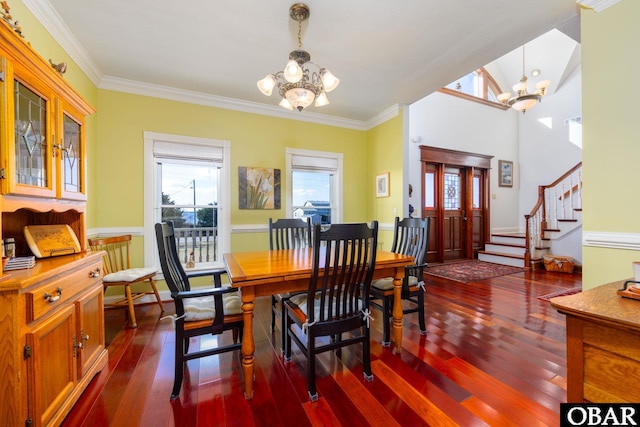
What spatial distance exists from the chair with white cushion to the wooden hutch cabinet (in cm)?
77

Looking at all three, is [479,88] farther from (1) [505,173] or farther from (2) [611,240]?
(2) [611,240]

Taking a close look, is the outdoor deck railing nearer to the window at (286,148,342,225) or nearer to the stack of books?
the window at (286,148,342,225)

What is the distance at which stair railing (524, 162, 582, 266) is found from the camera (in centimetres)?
498

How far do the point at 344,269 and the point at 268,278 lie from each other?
48 centimetres

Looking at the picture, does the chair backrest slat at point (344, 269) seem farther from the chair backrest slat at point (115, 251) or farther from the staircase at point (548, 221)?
the staircase at point (548, 221)

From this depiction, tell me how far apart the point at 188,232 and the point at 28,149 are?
7.21ft

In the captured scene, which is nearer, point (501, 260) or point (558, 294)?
point (558, 294)

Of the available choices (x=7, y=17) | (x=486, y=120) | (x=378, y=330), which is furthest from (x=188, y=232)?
(x=486, y=120)

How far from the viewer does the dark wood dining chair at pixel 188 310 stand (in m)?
1.58

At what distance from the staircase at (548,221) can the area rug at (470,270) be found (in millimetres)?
289

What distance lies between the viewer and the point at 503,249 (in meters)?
5.55

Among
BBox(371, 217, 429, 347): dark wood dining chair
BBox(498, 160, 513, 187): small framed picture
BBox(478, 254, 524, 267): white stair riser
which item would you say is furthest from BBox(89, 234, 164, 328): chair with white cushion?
BBox(498, 160, 513, 187): small framed picture

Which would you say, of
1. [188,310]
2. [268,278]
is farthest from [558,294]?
[188,310]

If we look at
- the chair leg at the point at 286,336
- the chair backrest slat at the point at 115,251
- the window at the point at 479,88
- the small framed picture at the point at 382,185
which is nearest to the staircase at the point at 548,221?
the window at the point at 479,88
